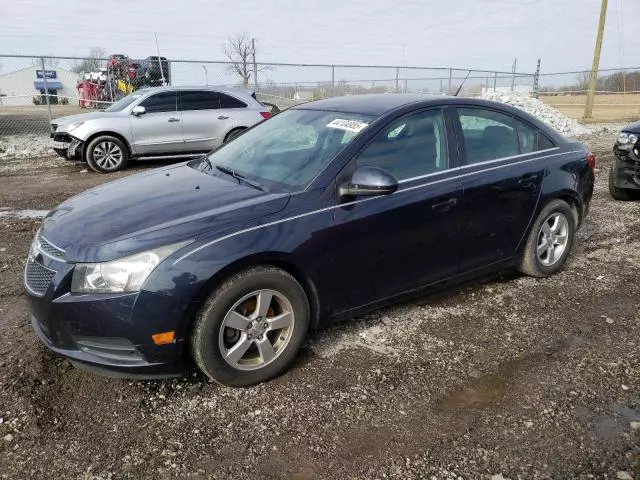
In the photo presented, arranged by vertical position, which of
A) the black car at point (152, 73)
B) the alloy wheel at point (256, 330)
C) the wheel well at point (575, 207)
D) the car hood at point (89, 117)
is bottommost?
the alloy wheel at point (256, 330)

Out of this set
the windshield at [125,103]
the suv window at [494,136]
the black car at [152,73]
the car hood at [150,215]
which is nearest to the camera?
the car hood at [150,215]

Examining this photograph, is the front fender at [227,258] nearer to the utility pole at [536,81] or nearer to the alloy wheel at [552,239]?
the alloy wheel at [552,239]

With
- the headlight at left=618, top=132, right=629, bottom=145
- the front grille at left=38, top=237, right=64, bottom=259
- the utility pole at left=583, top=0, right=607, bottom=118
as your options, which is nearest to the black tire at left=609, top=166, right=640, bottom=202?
the headlight at left=618, top=132, right=629, bottom=145

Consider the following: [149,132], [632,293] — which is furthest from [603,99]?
[632,293]

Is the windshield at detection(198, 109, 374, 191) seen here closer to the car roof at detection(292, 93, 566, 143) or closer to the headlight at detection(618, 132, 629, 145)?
the car roof at detection(292, 93, 566, 143)

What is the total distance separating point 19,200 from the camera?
309 inches

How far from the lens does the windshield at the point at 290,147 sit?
11.3 ft

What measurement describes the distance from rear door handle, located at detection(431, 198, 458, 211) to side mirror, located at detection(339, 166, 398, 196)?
1.69 feet

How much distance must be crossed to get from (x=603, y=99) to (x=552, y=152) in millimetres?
37149

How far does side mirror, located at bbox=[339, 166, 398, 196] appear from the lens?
3.20 meters

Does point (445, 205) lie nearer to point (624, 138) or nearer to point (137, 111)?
point (624, 138)

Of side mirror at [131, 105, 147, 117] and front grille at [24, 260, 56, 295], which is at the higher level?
side mirror at [131, 105, 147, 117]

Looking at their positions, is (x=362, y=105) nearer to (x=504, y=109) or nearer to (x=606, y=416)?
(x=504, y=109)

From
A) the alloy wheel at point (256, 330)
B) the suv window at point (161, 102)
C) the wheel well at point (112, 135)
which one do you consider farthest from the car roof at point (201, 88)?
the alloy wheel at point (256, 330)
